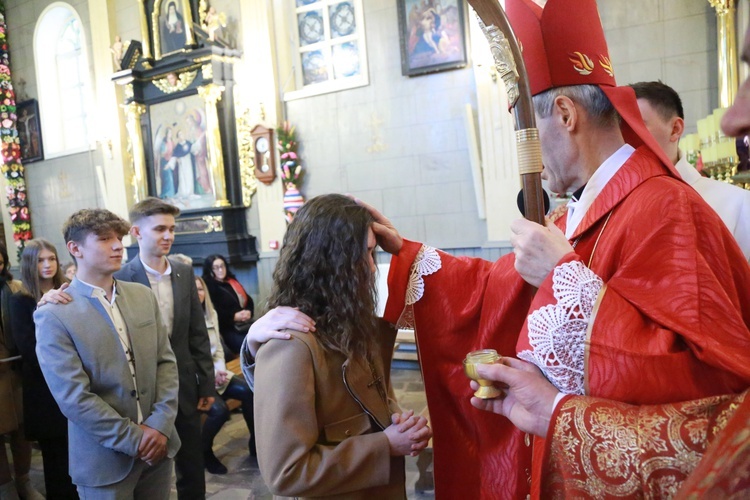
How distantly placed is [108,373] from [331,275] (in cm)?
127

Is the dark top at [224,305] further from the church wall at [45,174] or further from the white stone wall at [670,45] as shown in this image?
the church wall at [45,174]

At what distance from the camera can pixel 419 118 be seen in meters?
6.79

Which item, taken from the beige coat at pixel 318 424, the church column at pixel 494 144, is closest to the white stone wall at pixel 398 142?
the church column at pixel 494 144

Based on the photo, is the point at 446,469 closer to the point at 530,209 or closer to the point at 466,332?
the point at 466,332

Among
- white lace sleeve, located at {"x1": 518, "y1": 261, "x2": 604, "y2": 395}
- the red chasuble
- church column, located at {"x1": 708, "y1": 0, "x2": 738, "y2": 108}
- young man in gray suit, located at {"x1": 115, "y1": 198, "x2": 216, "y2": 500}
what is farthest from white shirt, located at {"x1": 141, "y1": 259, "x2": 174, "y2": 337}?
church column, located at {"x1": 708, "y1": 0, "x2": 738, "y2": 108}

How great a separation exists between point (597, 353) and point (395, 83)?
21.0 ft

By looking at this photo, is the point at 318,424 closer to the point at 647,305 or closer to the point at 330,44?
the point at 647,305

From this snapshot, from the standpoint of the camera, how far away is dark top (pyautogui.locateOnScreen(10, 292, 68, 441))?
9.25ft

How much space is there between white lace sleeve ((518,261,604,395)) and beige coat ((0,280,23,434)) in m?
3.35

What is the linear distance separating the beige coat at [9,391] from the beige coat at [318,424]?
266 cm

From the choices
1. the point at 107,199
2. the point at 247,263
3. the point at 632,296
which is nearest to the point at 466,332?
the point at 632,296

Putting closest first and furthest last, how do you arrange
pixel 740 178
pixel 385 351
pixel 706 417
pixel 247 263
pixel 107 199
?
pixel 706 417 < pixel 385 351 < pixel 740 178 < pixel 247 263 < pixel 107 199

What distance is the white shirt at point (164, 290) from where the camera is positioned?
2.97 m

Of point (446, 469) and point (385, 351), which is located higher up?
point (385, 351)
